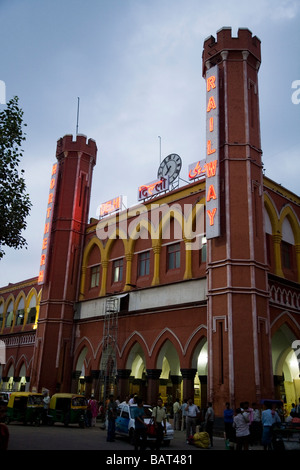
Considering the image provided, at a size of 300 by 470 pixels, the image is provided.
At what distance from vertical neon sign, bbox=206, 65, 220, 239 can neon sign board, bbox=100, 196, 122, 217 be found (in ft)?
38.6

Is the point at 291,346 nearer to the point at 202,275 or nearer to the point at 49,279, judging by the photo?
the point at 202,275

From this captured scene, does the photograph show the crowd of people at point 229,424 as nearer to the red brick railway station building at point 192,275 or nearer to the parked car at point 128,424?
the parked car at point 128,424

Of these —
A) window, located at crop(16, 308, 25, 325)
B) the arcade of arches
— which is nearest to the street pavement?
the arcade of arches

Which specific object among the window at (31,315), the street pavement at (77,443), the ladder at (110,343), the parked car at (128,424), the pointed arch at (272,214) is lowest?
the street pavement at (77,443)

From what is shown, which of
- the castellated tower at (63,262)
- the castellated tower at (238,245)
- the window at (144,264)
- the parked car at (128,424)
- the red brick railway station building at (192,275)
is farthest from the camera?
the castellated tower at (63,262)

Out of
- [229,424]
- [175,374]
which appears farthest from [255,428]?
[175,374]

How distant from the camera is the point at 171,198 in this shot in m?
→ 26.2

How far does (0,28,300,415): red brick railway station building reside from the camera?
19.7m

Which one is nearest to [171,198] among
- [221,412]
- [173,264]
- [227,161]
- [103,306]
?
[173,264]

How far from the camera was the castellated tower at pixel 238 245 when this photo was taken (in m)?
18.8

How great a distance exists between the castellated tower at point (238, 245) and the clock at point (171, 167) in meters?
6.73

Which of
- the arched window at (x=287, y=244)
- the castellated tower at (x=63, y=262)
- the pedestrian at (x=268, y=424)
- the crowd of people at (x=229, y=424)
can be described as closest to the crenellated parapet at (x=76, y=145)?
the castellated tower at (x=63, y=262)

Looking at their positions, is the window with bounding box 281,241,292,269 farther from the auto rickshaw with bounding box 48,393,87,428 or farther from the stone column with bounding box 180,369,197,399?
the auto rickshaw with bounding box 48,393,87,428

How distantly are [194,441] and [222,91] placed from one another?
16095mm
